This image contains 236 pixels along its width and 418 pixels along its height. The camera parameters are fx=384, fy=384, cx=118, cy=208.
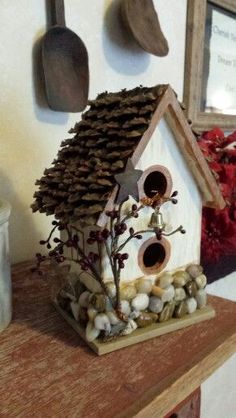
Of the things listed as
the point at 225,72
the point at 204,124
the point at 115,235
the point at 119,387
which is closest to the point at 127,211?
the point at 115,235

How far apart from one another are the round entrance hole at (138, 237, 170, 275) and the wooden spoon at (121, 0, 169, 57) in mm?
468

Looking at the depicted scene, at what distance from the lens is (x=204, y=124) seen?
3.19 ft

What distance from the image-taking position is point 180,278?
0.44 meters

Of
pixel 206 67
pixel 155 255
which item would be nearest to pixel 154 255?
pixel 155 255

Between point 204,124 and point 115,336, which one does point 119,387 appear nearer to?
point 115,336

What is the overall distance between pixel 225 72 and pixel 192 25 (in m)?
0.19

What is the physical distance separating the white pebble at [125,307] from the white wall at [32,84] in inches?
12.2

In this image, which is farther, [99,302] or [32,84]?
[32,84]

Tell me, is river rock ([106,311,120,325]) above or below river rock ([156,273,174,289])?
below

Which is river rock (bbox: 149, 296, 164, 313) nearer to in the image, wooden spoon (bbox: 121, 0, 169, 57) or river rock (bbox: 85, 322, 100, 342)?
river rock (bbox: 85, 322, 100, 342)

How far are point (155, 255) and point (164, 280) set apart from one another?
0.05 metres

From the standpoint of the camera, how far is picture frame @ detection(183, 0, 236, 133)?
89 centimetres

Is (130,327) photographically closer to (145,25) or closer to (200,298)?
(200,298)

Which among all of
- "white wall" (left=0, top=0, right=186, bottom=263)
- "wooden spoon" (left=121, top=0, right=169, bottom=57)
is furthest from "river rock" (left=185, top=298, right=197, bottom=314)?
"wooden spoon" (left=121, top=0, right=169, bottom=57)
